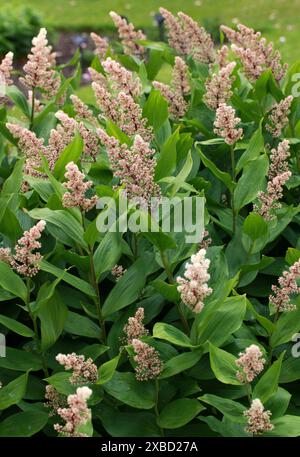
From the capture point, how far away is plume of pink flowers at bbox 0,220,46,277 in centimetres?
202

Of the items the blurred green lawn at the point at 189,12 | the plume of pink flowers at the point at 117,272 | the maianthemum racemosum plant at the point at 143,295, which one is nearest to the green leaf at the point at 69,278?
the maianthemum racemosum plant at the point at 143,295

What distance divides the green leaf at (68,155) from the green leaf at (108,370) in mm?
623

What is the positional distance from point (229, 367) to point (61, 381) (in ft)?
1.36

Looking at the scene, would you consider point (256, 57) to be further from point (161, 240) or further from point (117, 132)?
point (161, 240)

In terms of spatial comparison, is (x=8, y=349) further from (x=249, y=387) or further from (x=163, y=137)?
(x=163, y=137)

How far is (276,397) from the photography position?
6.67 ft

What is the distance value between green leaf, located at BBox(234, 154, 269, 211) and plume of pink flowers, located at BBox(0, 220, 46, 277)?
2.20ft

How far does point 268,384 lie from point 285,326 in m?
0.27

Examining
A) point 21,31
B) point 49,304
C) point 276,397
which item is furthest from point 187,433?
point 21,31

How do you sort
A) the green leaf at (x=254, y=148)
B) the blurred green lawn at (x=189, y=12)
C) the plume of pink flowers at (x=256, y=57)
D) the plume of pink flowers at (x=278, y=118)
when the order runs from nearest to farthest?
1. the green leaf at (x=254, y=148)
2. the plume of pink flowers at (x=278, y=118)
3. the plume of pink flowers at (x=256, y=57)
4. the blurred green lawn at (x=189, y=12)

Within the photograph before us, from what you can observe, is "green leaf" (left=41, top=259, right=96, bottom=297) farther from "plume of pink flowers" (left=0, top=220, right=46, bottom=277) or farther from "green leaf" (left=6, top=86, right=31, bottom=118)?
"green leaf" (left=6, top=86, right=31, bottom=118)

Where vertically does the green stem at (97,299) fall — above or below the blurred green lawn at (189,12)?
below

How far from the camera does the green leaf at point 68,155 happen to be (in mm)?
2350

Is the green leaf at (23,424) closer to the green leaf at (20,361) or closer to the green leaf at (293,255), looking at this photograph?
the green leaf at (20,361)
